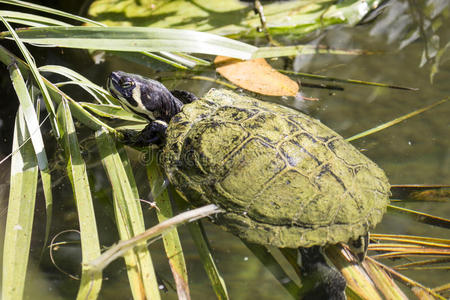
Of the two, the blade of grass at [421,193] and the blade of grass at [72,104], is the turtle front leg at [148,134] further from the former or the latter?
the blade of grass at [421,193]

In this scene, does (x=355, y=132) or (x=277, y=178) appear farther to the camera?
(x=355, y=132)

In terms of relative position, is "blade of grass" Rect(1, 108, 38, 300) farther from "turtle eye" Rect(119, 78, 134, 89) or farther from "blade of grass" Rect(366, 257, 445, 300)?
"blade of grass" Rect(366, 257, 445, 300)

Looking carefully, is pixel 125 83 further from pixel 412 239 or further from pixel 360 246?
pixel 412 239

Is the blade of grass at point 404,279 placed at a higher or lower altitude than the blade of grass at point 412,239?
lower

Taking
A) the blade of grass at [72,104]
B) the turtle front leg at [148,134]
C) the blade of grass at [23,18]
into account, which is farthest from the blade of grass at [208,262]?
the blade of grass at [23,18]

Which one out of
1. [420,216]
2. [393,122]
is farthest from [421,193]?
[393,122]
